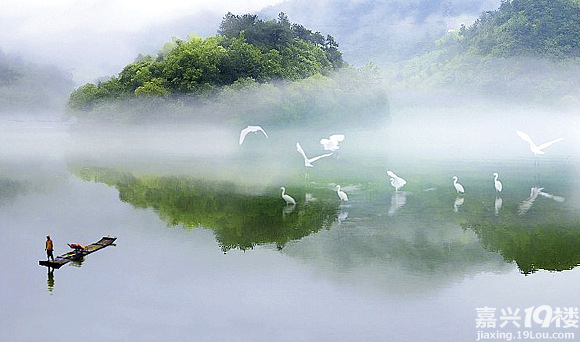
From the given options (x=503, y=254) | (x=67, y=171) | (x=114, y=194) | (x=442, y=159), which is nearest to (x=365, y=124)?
(x=442, y=159)

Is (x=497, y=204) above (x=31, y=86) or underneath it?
underneath

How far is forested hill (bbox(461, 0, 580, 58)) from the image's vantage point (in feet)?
190

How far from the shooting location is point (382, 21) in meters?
104

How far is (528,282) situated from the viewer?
9773 millimetres

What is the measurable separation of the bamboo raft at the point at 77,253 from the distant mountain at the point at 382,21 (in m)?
76.8

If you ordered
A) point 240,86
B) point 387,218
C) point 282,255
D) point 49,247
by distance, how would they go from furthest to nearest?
point 240,86 → point 387,218 → point 282,255 → point 49,247

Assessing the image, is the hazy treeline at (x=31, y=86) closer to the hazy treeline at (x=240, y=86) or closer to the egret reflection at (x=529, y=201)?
the hazy treeline at (x=240, y=86)

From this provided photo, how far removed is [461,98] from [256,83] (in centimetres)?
2794

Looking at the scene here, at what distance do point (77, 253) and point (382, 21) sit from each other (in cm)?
9865

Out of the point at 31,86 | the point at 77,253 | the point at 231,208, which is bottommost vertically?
the point at 77,253

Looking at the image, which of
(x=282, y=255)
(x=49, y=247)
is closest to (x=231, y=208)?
(x=282, y=255)

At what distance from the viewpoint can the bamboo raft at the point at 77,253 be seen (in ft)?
32.5

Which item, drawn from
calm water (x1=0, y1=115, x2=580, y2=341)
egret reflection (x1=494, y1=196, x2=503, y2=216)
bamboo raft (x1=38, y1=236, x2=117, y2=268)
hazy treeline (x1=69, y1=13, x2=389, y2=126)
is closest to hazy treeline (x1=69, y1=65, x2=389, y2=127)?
hazy treeline (x1=69, y1=13, x2=389, y2=126)

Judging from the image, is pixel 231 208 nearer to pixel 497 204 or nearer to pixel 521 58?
pixel 497 204
